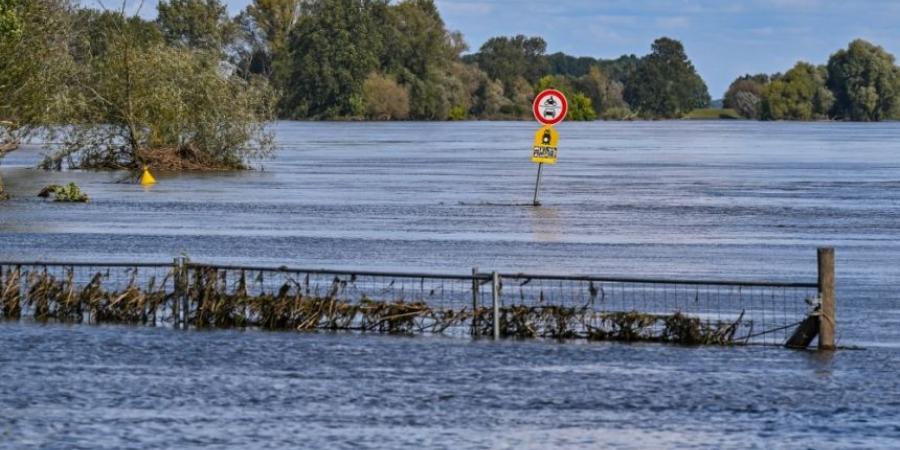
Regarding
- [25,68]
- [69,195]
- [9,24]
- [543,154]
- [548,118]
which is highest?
[9,24]

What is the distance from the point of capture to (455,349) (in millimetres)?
18406

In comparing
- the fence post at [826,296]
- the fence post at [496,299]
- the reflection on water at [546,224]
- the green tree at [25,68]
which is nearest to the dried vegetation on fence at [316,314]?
the fence post at [496,299]

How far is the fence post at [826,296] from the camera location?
17375 mm

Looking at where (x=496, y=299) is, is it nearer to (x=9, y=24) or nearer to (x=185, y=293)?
(x=185, y=293)

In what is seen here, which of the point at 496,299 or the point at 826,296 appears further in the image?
the point at 496,299

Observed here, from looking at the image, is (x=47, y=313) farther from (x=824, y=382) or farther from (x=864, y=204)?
(x=864, y=204)

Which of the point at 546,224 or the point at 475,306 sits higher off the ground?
the point at 475,306

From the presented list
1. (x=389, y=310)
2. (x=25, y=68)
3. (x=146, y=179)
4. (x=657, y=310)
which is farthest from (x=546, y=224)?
(x=146, y=179)

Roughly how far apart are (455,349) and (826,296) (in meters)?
3.99

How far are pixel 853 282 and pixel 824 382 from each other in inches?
325

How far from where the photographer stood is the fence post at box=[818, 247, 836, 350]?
1738 cm

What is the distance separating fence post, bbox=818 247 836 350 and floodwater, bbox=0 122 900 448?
40cm

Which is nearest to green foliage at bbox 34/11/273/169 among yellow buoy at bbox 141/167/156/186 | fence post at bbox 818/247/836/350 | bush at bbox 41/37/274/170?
bush at bbox 41/37/274/170

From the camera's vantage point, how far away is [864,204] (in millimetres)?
44094
